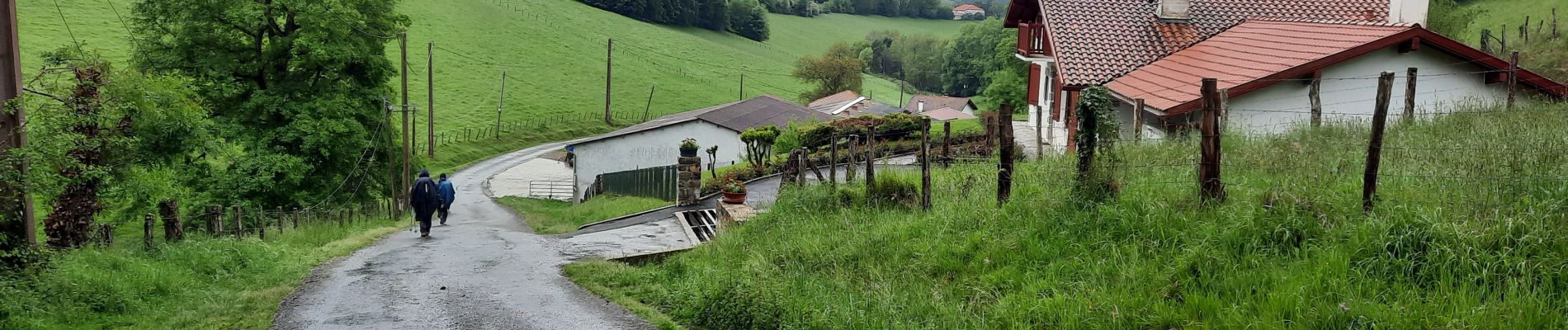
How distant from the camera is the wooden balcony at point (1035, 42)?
27.3 m

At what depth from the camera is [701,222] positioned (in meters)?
20.4

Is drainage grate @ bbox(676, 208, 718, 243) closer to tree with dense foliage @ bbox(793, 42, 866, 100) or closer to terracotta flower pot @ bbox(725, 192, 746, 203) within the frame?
terracotta flower pot @ bbox(725, 192, 746, 203)

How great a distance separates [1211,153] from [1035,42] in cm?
2093

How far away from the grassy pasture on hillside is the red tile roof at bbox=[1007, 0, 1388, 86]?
1206 cm

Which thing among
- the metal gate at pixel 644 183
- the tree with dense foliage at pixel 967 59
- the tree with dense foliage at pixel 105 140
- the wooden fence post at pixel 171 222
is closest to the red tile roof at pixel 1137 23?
the metal gate at pixel 644 183

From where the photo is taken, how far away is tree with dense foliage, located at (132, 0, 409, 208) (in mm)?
25609

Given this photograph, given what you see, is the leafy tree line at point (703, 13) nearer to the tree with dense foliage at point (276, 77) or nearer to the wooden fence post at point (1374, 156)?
the tree with dense foliage at point (276, 77)

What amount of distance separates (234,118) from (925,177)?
22412mm

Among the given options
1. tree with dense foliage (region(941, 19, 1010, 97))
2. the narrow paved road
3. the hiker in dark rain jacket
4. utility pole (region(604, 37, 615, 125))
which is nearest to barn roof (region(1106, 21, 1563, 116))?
the narrow paved road

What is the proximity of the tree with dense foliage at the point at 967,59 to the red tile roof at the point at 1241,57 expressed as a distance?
74440mm

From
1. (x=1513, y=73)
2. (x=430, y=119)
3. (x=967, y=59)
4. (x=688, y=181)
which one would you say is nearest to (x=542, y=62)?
(x=430, y=119)

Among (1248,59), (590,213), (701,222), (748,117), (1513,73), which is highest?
(1248,59)

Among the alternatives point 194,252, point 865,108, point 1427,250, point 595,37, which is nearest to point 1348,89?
point 1427,250

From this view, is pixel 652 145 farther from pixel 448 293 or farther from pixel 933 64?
pixel 933 64
